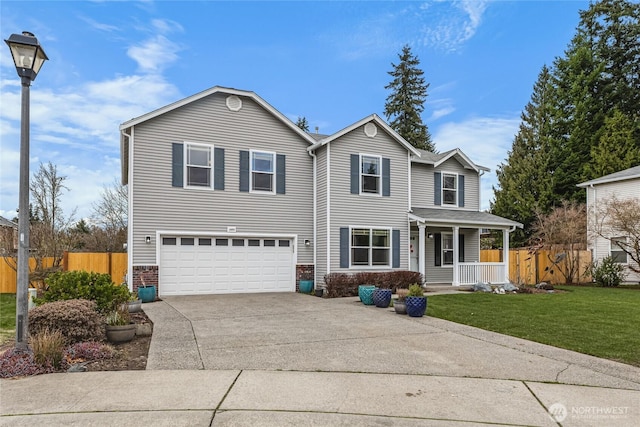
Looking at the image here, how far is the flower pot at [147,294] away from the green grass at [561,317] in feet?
27.1

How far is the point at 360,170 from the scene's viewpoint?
52.9ft

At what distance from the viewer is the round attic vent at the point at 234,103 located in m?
15.2

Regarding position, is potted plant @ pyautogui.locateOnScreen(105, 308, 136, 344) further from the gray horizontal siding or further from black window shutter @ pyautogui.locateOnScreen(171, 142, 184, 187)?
the gray horizontal siding

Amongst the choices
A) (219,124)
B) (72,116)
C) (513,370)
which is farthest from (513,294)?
(72,116)

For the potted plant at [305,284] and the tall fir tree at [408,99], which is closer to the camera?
the potted plant at [305,284]

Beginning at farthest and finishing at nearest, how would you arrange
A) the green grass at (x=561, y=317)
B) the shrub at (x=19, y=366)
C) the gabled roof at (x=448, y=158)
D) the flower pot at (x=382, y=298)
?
the gabled roof at (x=448, y=158) < the flower pot at (x=382, y=298) < the green grass at (x=561, y=317) < the shrub at (x=19, y=366)

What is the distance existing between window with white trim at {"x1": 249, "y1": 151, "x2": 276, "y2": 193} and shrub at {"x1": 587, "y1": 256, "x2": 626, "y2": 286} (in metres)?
15.9

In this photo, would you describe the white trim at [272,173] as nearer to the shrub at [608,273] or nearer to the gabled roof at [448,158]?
the gabled roof at [448,158]

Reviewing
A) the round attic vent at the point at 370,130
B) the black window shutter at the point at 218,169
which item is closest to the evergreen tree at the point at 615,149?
the round attic vent at the point at 370,130

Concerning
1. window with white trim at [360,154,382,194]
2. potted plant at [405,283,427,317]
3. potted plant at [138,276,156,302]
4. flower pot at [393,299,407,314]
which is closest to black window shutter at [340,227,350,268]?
window with white trim at [360,154,382,194]

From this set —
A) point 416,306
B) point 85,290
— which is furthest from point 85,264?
point 416,306

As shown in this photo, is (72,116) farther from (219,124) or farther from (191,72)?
(219,124)

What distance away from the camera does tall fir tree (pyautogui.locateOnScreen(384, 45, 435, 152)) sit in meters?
38.2

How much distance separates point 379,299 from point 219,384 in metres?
7.38
